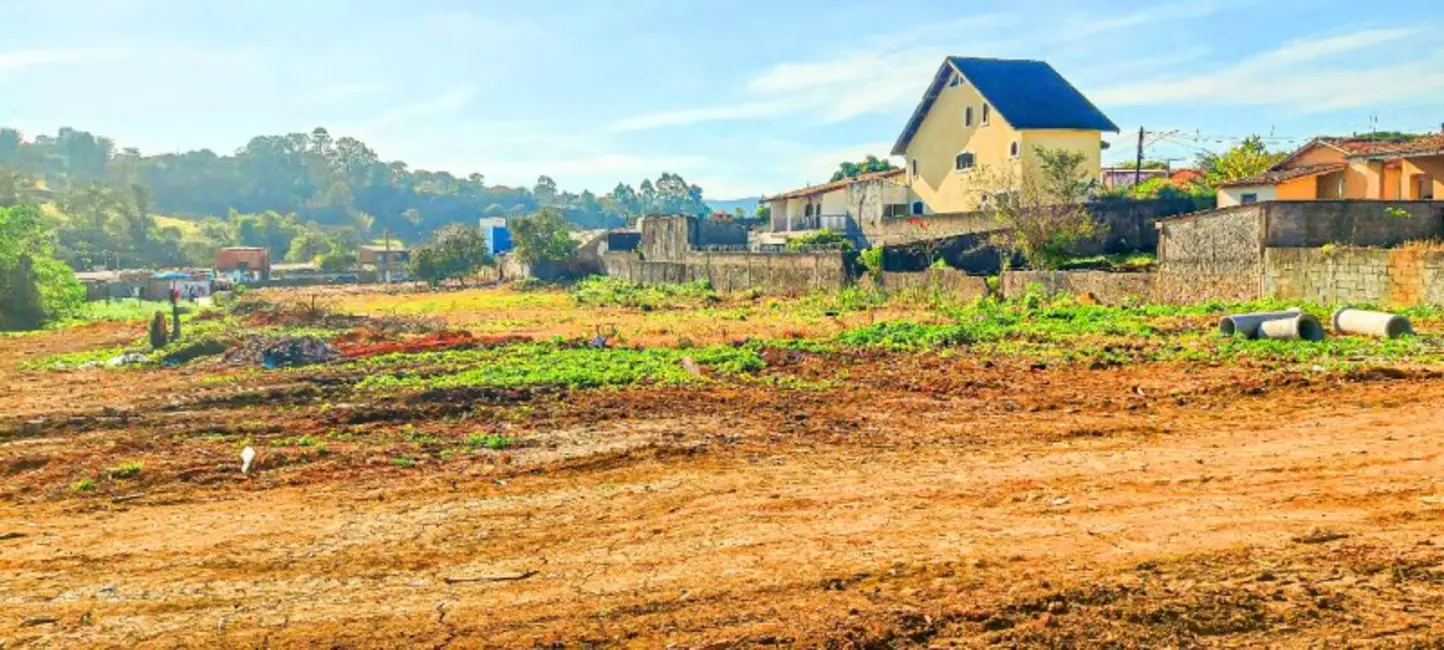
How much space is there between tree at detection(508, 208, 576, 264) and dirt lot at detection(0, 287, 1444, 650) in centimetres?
4689

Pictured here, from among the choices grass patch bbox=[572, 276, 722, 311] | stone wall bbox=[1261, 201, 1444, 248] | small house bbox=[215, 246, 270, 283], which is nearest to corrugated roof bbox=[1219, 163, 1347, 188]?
stone wall bbox=[1261, 201, 1444, 248]

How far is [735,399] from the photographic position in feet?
45.6

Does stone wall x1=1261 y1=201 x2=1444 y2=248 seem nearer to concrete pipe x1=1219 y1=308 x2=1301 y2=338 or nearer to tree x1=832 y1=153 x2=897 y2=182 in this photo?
concrete pipe x1=1219 y1=308 x2=1301 y2=338

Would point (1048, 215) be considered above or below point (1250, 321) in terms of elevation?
above

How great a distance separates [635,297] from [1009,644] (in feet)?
114

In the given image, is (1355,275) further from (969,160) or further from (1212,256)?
(969,160)

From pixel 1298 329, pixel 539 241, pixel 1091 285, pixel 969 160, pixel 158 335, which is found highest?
pixel 969 160

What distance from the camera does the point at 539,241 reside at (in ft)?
200

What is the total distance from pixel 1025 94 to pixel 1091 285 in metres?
19.8

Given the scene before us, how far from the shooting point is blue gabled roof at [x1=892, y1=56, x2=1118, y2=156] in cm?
4053

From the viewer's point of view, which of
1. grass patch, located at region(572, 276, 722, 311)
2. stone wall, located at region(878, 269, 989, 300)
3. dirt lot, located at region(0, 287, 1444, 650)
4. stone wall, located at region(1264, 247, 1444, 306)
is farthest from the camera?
grass patch, located at region(572, 276, 722, 311)

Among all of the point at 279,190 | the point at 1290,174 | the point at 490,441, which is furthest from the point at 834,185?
the point at 279,190

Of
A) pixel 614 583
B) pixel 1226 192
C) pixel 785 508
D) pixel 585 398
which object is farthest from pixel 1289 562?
pixel 1226 192

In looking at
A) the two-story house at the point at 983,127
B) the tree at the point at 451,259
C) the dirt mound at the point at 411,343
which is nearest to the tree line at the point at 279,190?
the tree at the point at 451,259
